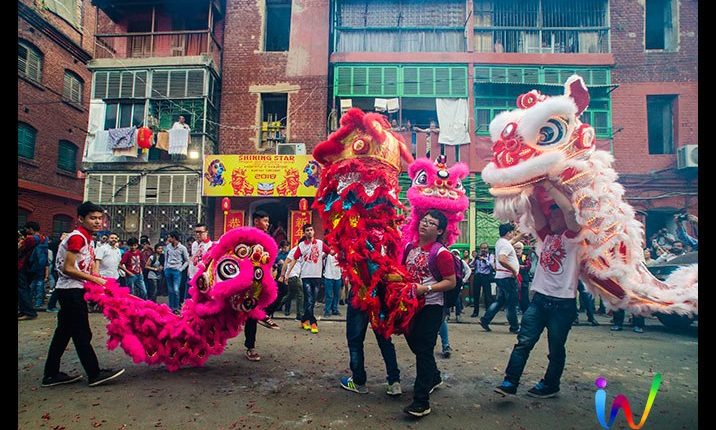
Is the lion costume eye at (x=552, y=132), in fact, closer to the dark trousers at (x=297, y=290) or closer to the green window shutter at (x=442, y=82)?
the dark trousers at (x=297, y=290)

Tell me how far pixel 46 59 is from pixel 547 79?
60.8ft

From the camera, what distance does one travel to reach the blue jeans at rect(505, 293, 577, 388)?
3.85 meters

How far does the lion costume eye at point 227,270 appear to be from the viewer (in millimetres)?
4441

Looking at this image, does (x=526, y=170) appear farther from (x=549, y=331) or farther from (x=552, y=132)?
(x=549, y=331)

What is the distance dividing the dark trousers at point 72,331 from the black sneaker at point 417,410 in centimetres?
324

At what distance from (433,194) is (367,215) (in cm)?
89

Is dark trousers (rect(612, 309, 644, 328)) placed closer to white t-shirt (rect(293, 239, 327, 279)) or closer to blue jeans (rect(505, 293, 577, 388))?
blue jeans (rect(505, 293, 577, 388))

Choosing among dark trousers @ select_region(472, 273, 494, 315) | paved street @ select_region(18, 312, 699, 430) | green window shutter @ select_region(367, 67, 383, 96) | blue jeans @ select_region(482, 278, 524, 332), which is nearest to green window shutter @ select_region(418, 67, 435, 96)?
green window shutter @ select_region(367, 67, 383, 96)

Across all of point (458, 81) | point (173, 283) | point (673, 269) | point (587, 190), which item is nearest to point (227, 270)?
point (587, 190)

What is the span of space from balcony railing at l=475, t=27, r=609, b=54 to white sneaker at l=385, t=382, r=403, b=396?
13.6m

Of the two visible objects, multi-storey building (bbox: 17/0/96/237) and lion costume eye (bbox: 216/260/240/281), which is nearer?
lion costume eye (bbox: 216/260/240/281)

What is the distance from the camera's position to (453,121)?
545 inches
